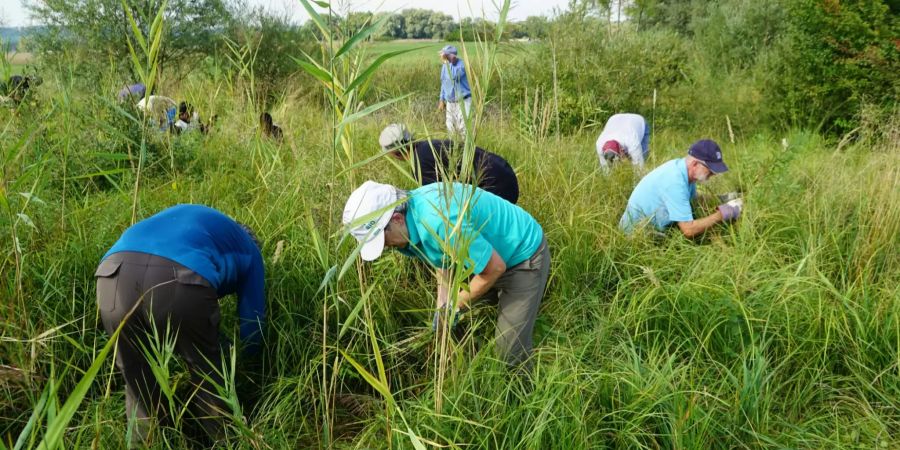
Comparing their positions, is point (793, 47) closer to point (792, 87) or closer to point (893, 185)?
point (792, 87)

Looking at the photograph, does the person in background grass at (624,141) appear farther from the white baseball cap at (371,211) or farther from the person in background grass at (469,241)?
the white baseball cap at (371,211)

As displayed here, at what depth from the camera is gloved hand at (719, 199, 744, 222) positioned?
3.94 metres

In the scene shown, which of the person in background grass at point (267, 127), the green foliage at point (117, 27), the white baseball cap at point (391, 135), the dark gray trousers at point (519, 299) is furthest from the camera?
the green foliage at point (117, 27)

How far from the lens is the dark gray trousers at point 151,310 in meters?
2.17

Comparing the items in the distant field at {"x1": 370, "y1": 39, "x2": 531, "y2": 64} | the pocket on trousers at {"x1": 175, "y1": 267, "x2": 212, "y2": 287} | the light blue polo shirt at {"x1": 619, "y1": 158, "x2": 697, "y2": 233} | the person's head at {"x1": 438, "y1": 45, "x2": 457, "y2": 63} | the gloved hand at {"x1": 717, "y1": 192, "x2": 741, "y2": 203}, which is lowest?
the gloved hand at {"x1": 717, "y1": 192, "x2": 741, "y2": 203}

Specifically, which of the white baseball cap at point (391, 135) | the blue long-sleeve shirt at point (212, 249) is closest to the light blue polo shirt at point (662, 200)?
the white baseball cap at point (391, 135)

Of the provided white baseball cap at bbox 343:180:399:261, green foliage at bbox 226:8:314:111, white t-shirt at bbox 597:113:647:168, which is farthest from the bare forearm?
green foliage at bbox 226:8:314:111

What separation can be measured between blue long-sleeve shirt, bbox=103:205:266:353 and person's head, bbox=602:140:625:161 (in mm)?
3355

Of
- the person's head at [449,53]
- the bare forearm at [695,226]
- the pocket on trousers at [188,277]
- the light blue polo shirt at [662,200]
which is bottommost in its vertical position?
the bare forearm at [695,226]

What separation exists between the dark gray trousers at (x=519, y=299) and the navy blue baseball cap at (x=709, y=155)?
5.56ft

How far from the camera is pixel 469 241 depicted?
187 centimetres

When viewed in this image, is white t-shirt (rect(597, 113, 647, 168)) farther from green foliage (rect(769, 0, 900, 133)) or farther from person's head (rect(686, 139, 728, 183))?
green foliage (rect(769, 0, 900, 133))

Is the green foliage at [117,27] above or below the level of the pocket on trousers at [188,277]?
above

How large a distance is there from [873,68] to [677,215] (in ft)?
16.3
